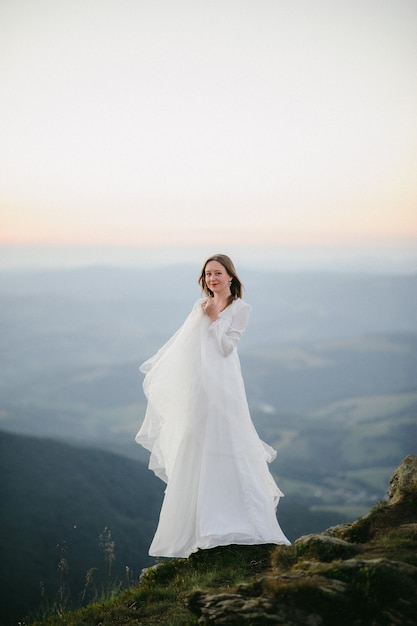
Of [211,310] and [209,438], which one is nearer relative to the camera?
[209,438]

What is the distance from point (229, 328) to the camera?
23.1 ft

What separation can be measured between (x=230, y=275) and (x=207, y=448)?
2198 millimetres

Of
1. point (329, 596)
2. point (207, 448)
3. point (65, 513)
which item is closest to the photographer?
point (329, 596)

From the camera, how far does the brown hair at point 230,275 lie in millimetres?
7145

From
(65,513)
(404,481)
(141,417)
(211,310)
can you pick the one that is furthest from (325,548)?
(141,417)

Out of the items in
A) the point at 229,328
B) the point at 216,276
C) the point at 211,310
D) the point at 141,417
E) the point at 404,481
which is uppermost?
the point at 216,276

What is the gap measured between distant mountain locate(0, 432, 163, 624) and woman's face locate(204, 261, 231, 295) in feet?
62.4

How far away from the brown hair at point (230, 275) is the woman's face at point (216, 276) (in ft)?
0.19

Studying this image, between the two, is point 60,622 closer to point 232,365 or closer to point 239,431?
point 239,431

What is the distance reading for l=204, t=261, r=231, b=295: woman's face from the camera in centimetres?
706

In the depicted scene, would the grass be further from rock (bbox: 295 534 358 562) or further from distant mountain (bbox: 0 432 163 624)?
distant mountain (bbox: 0 432 163 624)

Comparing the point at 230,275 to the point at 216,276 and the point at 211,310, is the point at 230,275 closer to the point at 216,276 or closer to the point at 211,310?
the point at 216,276

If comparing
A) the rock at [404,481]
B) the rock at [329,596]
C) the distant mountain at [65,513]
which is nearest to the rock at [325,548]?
the rock at [329,596]

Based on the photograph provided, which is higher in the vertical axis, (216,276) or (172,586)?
(216,276)
